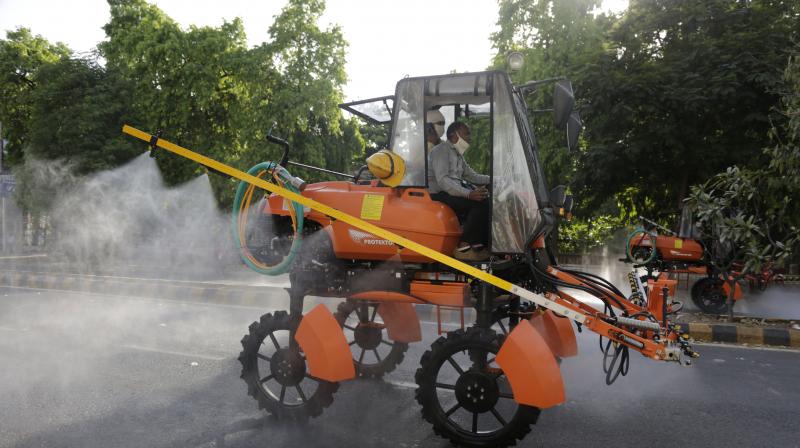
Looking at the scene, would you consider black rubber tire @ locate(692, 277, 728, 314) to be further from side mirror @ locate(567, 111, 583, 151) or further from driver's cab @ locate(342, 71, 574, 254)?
side mirror @ locate(567, 111, 583, 151)

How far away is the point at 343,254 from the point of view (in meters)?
4.60

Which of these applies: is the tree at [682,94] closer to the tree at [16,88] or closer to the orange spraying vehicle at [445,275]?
the orange spraying vehicle at [445,275]

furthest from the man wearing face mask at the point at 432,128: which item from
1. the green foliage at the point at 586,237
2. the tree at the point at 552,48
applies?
the green foliage at the point at 586,237

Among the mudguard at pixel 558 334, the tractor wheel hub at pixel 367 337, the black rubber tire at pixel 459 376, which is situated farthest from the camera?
the tractor wheel hub at pixel 367 337

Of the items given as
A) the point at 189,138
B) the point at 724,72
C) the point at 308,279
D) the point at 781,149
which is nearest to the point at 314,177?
the point at 189,138

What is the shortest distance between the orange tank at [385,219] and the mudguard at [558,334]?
3.85 ft

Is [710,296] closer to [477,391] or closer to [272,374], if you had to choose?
[477,391]

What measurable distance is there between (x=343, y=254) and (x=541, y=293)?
1451 mm

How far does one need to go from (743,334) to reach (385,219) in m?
6.04

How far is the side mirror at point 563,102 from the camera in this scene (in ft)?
12.4

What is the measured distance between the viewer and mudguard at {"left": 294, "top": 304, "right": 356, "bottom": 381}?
422 cm

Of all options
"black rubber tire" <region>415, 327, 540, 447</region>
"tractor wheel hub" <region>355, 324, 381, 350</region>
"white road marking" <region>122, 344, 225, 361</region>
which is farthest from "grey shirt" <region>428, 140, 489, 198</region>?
"white road marking" <region>122, 344, 225, 361</region>

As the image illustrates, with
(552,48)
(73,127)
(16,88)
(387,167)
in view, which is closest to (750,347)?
(387,167)

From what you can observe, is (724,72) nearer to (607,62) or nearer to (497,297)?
(607,62)
